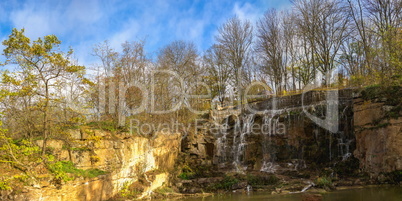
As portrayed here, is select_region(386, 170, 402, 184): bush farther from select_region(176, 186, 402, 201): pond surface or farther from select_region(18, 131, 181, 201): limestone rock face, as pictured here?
select_region(18, 131, 181, 201): limestone rock face

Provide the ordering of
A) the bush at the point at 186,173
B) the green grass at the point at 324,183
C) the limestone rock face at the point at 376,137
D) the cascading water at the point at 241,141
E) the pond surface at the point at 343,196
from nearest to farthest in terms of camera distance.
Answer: the pond surface at the point at 343,196
the limestone rock face at the point at 376,137
the green grass at the point at 324,183
the bush at the point at 186,173
the cascading water at the point at 241,141

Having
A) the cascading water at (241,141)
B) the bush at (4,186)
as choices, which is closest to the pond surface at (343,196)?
the cascading water at (241,141)

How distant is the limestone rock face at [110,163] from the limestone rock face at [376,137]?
10901mm

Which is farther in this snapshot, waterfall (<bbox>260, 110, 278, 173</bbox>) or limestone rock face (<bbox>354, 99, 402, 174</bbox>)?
waterfall (<bbox>260, 110, 278, 173</bbox>)

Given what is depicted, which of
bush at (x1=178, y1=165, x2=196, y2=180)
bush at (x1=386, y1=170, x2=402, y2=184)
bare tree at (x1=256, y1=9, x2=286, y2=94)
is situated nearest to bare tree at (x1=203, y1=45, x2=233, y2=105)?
bare tree at (x1=256, y1=9, x2=286, y2=94)

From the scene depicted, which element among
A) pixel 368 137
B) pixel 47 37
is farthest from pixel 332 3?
pixel 47 37

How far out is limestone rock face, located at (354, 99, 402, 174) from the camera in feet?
43.4

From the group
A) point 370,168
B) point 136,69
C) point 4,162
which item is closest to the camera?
point 4,162

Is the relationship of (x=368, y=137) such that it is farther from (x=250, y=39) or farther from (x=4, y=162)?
(x=250, y=39)

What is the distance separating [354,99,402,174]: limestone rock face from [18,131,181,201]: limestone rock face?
10901 millimetres

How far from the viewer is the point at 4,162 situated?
10117 mm

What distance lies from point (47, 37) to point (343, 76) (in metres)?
28.9

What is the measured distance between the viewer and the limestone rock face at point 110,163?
10477 mm

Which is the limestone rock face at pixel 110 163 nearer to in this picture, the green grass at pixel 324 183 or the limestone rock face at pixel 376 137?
the green grass at pixel 324 183
